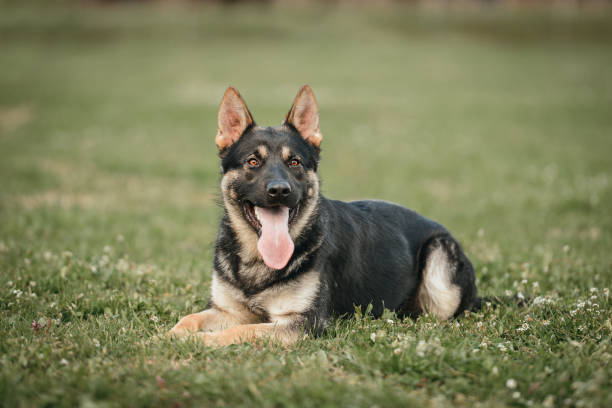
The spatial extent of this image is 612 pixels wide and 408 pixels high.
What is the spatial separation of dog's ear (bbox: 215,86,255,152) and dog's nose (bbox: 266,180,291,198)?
0.99 meters

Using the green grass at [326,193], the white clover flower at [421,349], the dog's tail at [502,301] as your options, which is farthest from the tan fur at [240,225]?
the dog's tail at [502,301]

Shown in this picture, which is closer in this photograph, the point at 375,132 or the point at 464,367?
the point at 464,367

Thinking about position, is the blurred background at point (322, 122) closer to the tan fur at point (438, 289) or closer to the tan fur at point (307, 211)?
the tan fur at point (438, 289)

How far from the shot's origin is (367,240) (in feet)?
18.6

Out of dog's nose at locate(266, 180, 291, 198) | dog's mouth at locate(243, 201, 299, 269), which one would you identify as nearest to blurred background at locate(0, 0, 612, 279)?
dog's mouth at locate(243, 201, 299, 269)

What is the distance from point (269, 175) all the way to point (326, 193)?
8.66 m

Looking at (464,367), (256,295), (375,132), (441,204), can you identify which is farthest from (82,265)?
(375,132)

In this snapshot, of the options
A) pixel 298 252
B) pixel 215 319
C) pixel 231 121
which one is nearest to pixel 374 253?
pixel 298 252

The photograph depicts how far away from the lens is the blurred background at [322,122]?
1052 cm

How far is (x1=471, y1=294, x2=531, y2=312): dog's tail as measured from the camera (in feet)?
18.3

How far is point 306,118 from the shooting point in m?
5.60

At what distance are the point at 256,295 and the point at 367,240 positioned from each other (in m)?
1.42

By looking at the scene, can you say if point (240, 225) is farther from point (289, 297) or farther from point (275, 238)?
point (289, 297)

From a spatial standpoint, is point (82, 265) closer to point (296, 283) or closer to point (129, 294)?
point (129, 294)
